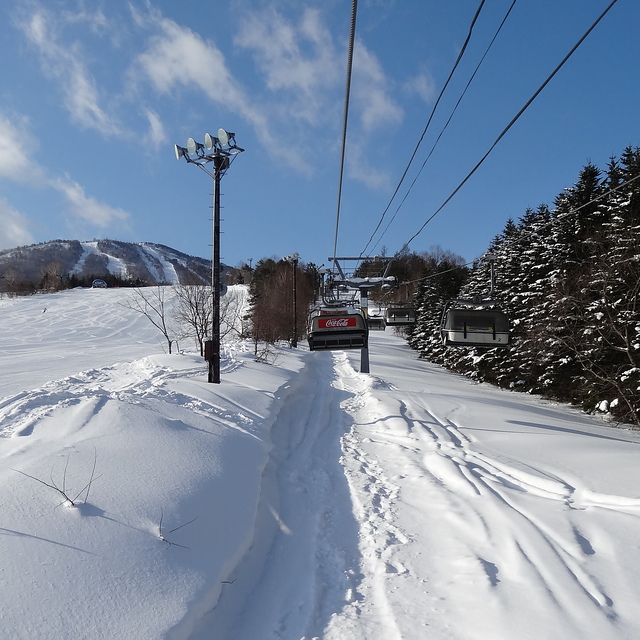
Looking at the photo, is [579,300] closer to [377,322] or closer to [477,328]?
[377,322]

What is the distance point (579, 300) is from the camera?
21.5 m

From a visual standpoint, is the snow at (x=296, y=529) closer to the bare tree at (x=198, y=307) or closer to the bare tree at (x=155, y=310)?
the bare tree at (x=198, y=307)

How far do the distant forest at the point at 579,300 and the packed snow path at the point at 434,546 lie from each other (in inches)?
267

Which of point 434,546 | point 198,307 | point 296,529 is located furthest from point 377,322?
point 434,546

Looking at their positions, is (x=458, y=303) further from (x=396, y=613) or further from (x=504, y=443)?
(x=396, y=613)

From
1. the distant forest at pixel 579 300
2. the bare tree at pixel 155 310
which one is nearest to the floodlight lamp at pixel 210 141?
the distant forest at pixel 579 300

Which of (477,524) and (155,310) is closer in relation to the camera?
(477,524)

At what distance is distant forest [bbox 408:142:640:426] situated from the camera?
20000mm

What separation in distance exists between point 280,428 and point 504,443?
5.57m

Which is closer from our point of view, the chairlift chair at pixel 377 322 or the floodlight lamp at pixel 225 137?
the floodlight lamp at pixel 225 137

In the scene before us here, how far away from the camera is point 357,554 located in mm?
5801

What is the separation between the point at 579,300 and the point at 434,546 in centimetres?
1923

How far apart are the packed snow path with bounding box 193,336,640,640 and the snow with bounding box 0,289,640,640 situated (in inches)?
1.1

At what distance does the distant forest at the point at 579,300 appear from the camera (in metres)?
20.0
